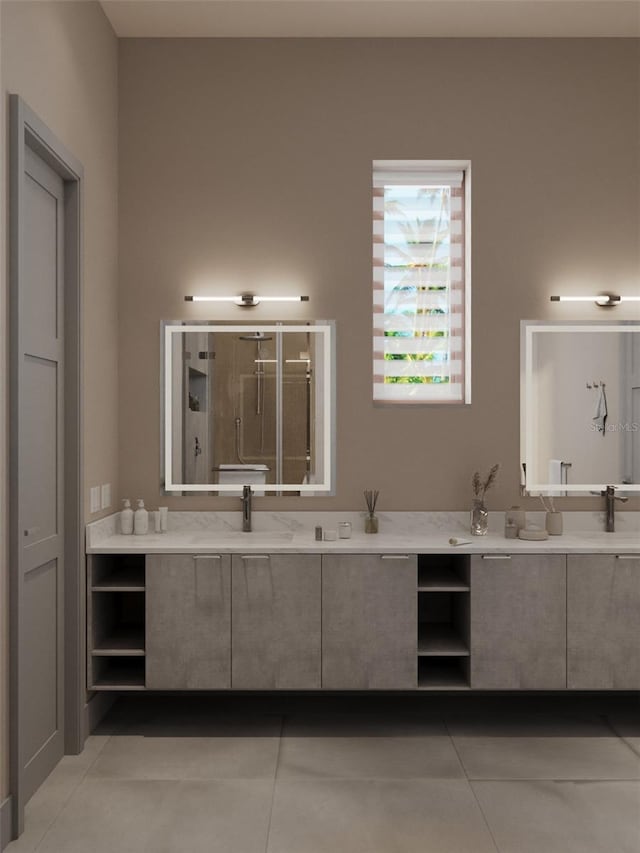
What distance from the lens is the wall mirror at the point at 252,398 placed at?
3648 millimetres

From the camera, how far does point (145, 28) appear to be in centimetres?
356

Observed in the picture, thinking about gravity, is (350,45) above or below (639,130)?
above

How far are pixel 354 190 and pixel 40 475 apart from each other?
2086 mm

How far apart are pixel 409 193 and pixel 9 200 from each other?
2102mm

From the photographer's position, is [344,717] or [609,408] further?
[609,408]

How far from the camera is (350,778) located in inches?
111

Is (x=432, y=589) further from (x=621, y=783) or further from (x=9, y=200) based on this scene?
(x=9, y=200)

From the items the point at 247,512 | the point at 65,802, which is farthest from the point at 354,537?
the point at 65,802

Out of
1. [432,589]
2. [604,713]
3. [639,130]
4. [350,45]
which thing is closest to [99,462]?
[432,589]

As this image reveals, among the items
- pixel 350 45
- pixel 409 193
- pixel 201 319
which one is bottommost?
pixel 201 319

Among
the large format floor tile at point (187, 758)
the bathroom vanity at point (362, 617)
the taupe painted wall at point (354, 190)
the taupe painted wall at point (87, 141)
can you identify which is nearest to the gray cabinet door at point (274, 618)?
the bathroom vanity at point (362, 617)

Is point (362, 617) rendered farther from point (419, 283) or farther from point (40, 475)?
point (419, 283)

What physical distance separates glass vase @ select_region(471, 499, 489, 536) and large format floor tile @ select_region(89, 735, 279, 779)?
1.34m

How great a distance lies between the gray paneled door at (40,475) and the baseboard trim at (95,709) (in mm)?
145
